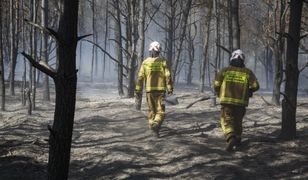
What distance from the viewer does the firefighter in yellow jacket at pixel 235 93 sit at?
882 centimetres

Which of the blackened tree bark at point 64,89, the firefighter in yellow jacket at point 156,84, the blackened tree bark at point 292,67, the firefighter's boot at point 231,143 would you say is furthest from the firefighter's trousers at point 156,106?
the blackened tree bark at point 64,89

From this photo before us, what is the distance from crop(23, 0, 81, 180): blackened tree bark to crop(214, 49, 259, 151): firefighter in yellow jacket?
456 cm

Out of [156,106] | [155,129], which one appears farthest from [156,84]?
[155,129]

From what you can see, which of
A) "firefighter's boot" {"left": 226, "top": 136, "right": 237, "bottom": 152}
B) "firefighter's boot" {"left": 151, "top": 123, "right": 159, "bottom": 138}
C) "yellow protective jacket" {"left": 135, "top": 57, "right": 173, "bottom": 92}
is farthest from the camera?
"yellow protective jacket" {"left": 135, "top": 57, "right": 173, "bottom": 92}

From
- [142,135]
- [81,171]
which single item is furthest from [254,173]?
[142,135]

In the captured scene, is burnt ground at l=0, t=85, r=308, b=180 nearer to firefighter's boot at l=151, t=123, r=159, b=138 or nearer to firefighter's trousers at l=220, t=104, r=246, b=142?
firefighter's boot at l=151, t=123, r=159, b=138

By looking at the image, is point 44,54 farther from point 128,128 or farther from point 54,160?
point 54,160

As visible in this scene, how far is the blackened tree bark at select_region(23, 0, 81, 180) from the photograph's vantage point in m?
4.75

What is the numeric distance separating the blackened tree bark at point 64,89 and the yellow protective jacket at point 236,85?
4605mm

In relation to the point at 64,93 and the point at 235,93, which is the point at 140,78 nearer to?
the point at 235,93

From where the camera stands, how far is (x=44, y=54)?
56.8 feet

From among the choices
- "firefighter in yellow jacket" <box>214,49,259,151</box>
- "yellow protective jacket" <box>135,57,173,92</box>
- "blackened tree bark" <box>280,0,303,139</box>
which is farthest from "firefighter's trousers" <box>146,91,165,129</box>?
"blackened tree bark" <box>280,0,303,139</box>

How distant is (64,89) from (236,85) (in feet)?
15.7

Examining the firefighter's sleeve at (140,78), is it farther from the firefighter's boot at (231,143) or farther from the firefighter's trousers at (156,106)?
the firefighter's boot at (231,143)
